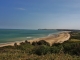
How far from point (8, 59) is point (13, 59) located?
8.6 inches

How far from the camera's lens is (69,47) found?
15.6 metres

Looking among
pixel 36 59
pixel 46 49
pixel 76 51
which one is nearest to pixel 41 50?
pixel 46 49

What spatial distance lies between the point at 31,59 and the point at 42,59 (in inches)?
24.1

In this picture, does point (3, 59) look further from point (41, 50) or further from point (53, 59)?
point (41, 50)

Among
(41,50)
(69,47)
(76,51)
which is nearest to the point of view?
(41,50)

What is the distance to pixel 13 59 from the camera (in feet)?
27.2

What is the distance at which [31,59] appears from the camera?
8.64 m

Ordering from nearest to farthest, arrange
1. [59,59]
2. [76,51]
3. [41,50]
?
[59,59] → [41,50] → [76,51]

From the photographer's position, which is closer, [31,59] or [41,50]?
[31,59]

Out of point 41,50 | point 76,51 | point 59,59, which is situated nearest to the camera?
point 59,59

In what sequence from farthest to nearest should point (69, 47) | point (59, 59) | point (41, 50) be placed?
point (69, 47) → point (41, 50) → point (59, 59)

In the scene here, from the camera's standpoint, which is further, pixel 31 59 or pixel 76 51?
pixel 76 51

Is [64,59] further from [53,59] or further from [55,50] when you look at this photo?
[55,50]

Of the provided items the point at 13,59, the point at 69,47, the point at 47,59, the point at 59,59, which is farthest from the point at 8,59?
the point at 69,47
